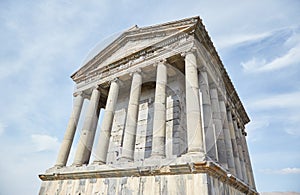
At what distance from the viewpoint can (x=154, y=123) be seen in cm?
909

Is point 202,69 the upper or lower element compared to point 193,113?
upper

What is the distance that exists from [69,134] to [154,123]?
21.2 feet

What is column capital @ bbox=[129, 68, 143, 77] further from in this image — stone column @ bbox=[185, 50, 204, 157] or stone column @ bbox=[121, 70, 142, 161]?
stone column @ bbox=[185, 50, 204, 157]

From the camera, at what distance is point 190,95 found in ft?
29.1

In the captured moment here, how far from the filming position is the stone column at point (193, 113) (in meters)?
7.59

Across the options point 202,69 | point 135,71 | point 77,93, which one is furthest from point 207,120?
point 77,93

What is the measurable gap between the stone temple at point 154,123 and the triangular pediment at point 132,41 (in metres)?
0.06

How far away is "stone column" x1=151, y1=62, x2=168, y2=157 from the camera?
838cm

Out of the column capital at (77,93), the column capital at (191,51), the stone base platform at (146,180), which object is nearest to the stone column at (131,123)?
the stone base platform at (146,180)

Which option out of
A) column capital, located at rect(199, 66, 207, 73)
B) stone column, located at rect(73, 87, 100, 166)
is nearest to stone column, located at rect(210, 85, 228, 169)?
column capital, located at rect(199, 66, 207, 73)

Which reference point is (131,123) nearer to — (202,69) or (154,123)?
(154,123)

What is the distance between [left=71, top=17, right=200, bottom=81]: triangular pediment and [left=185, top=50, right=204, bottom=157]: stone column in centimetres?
239

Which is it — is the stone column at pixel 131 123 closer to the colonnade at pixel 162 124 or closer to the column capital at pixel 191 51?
the colonnade at pixel 162 124

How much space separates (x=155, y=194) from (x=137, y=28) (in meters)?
Answer: 11.2
